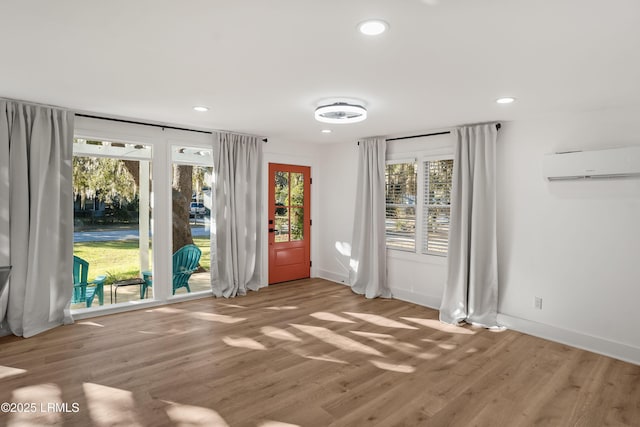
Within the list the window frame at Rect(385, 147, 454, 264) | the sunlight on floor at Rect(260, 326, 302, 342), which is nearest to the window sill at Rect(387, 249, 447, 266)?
the window frame at Rect(385, 147, 454, 264)

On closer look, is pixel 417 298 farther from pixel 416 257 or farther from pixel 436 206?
pixel 436 206

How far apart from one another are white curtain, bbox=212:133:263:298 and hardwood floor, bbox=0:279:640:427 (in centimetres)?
101

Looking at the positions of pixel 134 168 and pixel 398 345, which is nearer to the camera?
pixel 398 345

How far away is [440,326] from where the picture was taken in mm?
4254

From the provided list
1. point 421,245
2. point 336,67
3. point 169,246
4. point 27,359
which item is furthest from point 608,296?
point 27,359

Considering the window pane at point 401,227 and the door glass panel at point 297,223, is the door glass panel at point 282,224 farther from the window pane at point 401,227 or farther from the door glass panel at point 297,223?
the window pane at point 401,227

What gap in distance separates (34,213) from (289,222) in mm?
3532

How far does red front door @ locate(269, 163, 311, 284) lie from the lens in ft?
20.0

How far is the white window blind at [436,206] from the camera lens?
487 cm

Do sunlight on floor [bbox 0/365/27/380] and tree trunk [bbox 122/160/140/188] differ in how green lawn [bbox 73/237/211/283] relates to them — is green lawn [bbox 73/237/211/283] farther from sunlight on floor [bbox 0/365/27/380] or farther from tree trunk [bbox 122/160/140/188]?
sunlight on floor [bbox 0/365/27/380]

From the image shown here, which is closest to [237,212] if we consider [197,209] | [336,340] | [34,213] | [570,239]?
[197,209]

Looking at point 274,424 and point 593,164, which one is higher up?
point 593,164

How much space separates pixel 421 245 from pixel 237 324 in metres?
2.75

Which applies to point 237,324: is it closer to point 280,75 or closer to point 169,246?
point 169,246
